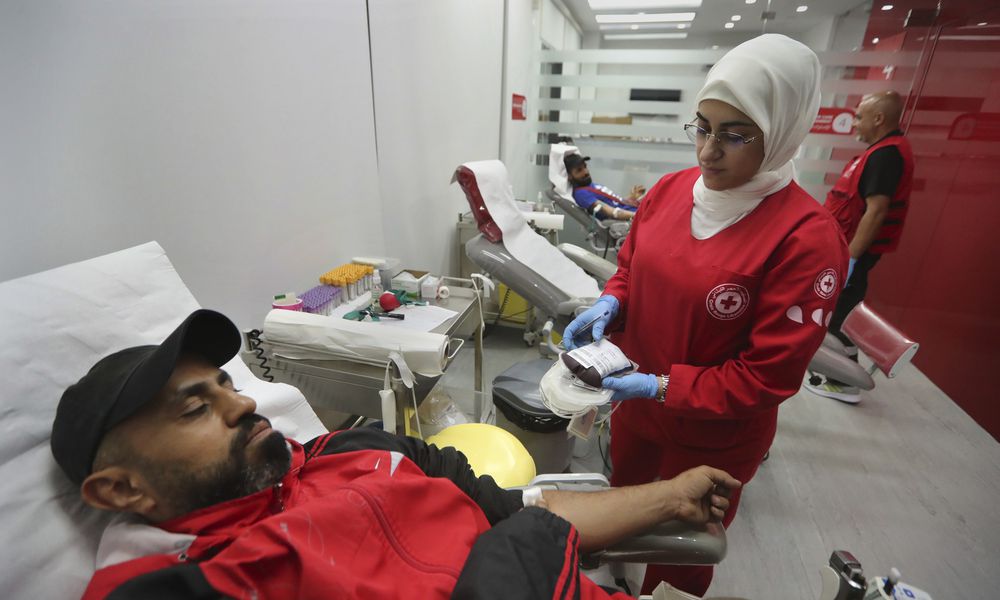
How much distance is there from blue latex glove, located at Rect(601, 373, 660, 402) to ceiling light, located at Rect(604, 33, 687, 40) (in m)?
4.37

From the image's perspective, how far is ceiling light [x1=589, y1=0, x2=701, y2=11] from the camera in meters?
3.88

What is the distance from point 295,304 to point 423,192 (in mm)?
1351

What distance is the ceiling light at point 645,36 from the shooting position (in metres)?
4.19

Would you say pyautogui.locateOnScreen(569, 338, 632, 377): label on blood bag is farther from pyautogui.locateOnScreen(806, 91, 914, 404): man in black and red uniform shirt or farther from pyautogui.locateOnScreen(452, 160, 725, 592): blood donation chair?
pyautogui.locateOnScreen(806, 91, 914, 404): man in black and red uniform shirt

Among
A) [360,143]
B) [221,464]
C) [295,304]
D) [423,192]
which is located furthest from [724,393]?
[423,192]

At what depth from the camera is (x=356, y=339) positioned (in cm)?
125

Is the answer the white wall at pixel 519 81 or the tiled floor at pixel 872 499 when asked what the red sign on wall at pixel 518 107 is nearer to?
the white wall at pixel 519 81

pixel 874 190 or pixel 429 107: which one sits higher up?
pixel 429 107

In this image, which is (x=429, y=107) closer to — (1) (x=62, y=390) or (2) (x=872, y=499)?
(1) (x=62, y=390)

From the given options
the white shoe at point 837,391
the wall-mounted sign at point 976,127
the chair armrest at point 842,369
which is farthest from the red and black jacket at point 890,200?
the chair armrest at point 842,369

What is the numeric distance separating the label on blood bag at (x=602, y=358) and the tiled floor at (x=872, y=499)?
1.05m

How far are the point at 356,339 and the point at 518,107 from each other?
3261mm

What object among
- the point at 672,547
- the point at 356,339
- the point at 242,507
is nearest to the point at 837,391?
the point at 672,547

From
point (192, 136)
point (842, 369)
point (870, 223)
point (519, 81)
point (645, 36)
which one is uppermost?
point (645, 36)
